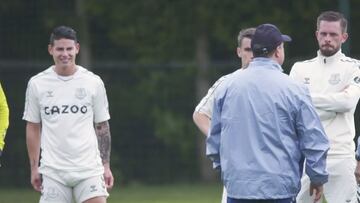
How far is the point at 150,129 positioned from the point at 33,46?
351 cm

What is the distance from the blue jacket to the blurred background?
15675 millimetres

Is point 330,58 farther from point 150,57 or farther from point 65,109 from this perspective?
point 150,57

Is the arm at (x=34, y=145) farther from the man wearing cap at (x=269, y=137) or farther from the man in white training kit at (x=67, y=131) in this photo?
the man wearing cap at (x=269, y=137)

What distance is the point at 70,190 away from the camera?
11.4 metres

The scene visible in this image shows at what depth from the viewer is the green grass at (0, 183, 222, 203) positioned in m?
19.8

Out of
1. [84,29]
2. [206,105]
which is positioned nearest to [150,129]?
[84,29]

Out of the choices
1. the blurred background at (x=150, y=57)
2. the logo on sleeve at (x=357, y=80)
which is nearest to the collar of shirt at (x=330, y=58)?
the logo on sleeve at (x=357, y=80)

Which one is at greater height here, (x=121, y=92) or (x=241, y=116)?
(x=241, y=116)

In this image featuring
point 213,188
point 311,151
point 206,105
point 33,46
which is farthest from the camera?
point 33,46

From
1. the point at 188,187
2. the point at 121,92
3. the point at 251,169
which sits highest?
the point at 251,169

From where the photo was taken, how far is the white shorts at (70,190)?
11.2m

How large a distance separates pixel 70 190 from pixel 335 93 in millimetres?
2535

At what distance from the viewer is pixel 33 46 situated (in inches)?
1083

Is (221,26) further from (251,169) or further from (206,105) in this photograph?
(251,169)
